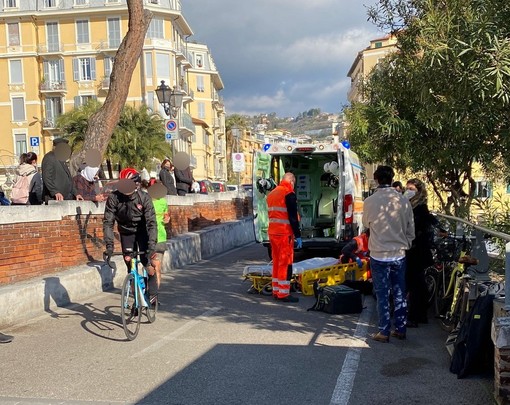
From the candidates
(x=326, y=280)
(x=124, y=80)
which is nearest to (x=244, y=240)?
(x=124, y=80)

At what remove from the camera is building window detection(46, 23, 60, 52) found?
197ft

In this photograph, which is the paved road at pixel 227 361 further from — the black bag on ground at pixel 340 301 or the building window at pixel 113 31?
the building window at pixel 113 31

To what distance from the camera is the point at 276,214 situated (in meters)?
8.89

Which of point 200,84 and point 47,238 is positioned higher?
point 200,84

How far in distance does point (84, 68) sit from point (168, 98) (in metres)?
47.8

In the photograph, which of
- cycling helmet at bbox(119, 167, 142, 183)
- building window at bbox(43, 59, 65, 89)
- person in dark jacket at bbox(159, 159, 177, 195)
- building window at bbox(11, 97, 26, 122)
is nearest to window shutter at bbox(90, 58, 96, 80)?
building window at bbox(43, 59, 65, 89)

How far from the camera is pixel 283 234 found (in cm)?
880

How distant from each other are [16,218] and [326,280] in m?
4.88

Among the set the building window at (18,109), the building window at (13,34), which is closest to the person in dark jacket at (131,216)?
the building window at (18,109)

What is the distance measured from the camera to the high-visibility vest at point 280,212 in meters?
8.80

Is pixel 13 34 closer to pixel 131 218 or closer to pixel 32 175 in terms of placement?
pixel 32 175

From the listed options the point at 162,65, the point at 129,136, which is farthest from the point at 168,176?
the point at 162,65

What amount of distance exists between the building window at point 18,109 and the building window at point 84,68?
263 inches

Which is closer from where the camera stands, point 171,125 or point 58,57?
point 171,125
